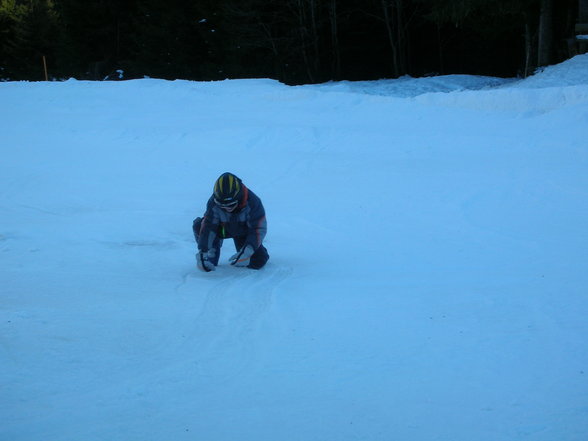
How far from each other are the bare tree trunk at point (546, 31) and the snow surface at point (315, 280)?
8716mm

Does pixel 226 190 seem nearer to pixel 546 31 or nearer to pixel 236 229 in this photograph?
pixel 236 229

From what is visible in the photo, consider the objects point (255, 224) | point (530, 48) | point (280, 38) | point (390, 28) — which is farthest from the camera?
point (390, 28)

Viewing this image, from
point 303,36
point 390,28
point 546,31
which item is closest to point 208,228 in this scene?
point 546,31

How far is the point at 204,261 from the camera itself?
6.43 metres

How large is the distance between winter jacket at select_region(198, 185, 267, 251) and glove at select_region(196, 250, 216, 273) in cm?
6

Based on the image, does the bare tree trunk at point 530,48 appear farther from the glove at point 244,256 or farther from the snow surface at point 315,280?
the glove at point 244,256

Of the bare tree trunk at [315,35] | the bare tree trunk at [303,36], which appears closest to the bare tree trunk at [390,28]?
the bare tree trunk at [315,35]

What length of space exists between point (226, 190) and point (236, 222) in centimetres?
58

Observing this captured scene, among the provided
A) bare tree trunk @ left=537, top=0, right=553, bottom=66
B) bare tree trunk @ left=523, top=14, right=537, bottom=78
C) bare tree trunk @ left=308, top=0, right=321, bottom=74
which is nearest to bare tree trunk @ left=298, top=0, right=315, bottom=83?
bare tree trunk @ left=308, top=0, right=321, bottom=74

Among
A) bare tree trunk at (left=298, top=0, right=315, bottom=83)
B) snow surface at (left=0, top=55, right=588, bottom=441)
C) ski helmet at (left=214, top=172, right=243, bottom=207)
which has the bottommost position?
snow surface at (left=0, top=55, right=588, bottom=441)

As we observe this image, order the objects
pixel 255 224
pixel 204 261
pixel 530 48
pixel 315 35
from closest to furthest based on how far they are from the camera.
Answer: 1. pixel 204 261
2. pixel 255 224
3. pixel 530 48
4. pixel 315 35

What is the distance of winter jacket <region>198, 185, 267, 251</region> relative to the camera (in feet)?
21.2

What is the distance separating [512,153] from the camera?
11.4 metres

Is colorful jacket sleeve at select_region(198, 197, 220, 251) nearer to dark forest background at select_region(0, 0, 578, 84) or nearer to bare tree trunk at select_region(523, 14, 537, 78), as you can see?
dark forest background at select_region(0, 0, 578, 84)
